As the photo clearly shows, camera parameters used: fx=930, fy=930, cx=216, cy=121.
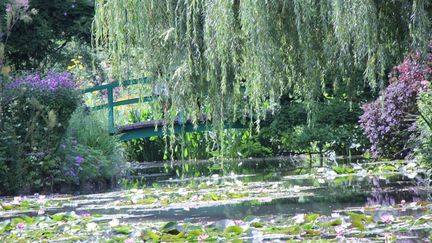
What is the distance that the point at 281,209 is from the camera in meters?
7.51

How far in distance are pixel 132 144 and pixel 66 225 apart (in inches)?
587

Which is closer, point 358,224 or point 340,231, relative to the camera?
point 340,231

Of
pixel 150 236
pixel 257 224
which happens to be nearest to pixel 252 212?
pixel 257 224

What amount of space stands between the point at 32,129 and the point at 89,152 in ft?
5.57

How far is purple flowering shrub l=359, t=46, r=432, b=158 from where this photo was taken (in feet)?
43.4

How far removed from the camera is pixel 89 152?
13531mm

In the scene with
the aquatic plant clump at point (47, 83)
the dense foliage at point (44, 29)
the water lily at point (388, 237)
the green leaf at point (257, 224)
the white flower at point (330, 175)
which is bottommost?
the water lily at point (388, 237)

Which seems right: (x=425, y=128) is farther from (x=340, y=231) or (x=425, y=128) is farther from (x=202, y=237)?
(x=202, y=237)

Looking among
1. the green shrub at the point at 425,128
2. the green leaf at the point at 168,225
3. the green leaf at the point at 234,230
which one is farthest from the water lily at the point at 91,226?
the green shrub at the point at 425,128

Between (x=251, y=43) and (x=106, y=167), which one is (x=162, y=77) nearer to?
(x=251, y=43)

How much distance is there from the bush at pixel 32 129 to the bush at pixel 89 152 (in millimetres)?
316

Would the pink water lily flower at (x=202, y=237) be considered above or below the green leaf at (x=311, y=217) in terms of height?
below

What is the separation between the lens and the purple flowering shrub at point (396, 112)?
43.4 ft

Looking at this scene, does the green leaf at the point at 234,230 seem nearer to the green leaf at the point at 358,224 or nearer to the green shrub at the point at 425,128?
the green leaf at the point at 358,224
